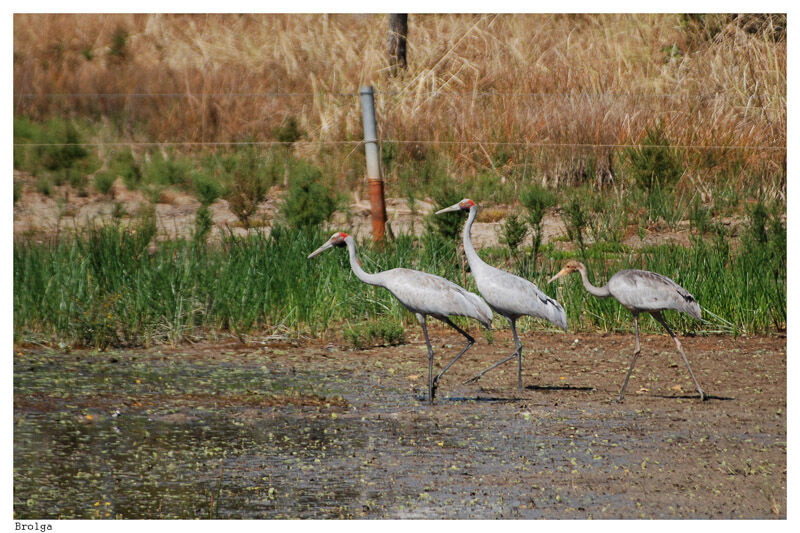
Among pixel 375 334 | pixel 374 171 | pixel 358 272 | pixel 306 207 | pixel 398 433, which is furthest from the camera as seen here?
pixel 306 207

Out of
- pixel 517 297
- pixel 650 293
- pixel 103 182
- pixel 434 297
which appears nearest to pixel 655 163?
pixel 650 293

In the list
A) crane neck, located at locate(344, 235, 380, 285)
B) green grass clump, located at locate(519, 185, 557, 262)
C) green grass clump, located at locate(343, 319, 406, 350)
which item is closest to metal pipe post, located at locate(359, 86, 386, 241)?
green grass clump, located at locate(519, 185, 557, 262)

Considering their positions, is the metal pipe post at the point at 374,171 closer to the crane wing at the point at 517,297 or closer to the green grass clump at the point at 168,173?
the crane wing at the point at 517,297

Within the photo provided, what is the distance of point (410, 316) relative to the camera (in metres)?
8.68

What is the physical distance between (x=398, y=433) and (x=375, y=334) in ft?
7.80

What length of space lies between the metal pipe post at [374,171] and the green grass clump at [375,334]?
169 cm

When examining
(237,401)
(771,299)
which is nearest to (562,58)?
(771,299)

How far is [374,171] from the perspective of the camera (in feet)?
32.0

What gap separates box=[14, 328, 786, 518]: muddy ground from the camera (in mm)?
4609

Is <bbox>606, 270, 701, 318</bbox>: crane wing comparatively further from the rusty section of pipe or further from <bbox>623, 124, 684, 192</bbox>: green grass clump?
<bbox>623, 124, 684, 192</bbox>: green grass clump

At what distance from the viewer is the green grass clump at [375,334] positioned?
7.98 metres

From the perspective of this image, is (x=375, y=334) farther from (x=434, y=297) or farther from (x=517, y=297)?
(x=517, y=297)

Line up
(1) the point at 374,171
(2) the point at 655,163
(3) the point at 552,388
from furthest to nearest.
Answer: (2) the point at 655,163, (1) the point at 374,171, (3) the point at 552,388

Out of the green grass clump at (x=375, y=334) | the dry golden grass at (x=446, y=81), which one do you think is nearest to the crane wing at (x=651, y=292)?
the green grass clump at (x=375, y=334)
